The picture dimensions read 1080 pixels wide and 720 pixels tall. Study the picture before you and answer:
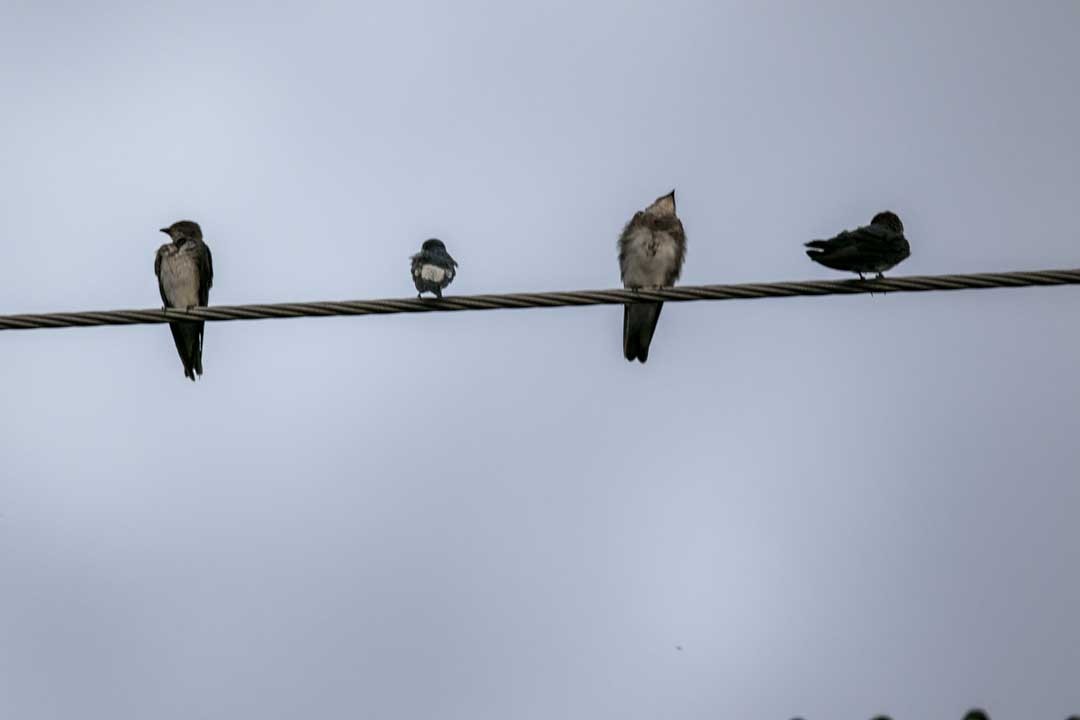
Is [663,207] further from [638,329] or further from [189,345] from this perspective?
[189,345]

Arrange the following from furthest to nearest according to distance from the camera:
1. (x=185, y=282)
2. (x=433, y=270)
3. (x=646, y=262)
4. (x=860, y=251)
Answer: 1. (x=185, y=282)
2. (x=646, y=262)
3. (x=433, y=270)
4. (x=860, y=251)

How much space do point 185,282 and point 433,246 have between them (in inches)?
83.1

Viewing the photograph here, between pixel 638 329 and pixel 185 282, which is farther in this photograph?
pixel 185 282

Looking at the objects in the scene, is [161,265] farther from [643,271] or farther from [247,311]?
[247,311]

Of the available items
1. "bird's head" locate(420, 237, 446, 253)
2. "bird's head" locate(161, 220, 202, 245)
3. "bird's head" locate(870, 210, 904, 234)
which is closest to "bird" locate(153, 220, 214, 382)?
"bird's head" locate(161, 220, 202, 245)

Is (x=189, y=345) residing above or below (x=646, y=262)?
below

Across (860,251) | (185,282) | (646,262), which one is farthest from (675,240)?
(185,282)

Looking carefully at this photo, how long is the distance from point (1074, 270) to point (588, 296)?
2115mm

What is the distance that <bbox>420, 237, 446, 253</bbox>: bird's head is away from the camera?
1257cm

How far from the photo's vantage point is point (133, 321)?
857cm

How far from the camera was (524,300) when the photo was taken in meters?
8.46

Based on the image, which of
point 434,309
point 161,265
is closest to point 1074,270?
point 434,309

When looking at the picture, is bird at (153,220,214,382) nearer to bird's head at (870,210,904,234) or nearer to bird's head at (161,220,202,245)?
bird's head at (161,220,202,245)

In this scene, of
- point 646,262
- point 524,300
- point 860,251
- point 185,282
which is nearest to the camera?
point 524,300
